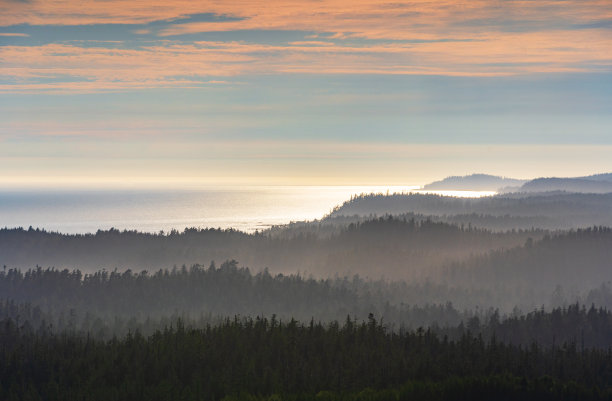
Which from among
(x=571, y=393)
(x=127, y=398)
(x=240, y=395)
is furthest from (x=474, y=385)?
(x=127, y=398)

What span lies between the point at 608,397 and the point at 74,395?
14678cm

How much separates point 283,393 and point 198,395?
933 inches

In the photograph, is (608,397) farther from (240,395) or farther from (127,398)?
(127,398)

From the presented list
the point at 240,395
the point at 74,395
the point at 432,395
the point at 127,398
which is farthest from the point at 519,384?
the point at 74,395

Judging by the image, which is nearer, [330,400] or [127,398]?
[330,400]

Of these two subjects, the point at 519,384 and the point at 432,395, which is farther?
the point at 519,384

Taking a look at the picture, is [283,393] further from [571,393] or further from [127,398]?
[571,393]

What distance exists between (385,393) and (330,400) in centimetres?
1594

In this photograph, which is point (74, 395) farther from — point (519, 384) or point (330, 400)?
point (519, 384)

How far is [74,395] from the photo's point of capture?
200 metres

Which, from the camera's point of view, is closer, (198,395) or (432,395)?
(432,395)

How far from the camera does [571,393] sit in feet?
632

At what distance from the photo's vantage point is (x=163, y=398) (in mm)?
194750

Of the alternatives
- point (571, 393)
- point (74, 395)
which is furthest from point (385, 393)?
point (74, 395)
